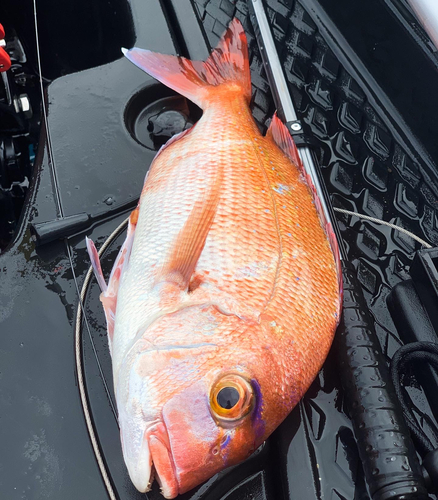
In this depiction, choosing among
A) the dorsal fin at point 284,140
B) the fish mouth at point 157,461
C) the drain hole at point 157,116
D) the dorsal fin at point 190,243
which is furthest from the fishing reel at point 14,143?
the fish mouth at point 157,461

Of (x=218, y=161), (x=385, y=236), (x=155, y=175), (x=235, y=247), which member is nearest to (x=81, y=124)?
(x=155, y=175)

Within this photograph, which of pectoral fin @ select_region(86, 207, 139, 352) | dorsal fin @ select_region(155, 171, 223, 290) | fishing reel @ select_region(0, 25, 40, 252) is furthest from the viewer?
fishing reel @ select_region(0, 25, 40, 252)

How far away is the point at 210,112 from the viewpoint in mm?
1527

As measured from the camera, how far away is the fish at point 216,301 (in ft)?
2.96

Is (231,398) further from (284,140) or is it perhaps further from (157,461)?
(284,140)

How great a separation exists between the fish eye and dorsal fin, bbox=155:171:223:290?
0.26m

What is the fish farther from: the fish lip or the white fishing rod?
the white fishing rod

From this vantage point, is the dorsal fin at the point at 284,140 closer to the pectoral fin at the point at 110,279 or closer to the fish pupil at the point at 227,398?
the pectoral fin at the point at 110,279

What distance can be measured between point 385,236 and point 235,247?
789mm

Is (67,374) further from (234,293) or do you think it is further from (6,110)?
(6,110)

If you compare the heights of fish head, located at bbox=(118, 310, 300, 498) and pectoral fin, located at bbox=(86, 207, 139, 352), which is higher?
fish head, located at bbox=(118, 310, 300, 498)

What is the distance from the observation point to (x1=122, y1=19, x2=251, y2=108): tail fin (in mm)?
1623

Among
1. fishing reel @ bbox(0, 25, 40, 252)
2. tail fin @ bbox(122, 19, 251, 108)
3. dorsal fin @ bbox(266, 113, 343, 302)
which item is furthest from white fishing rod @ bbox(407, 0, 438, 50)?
fishing reel @ bbox(0, 25, 40, 252)

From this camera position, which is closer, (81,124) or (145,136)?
(81,124)
